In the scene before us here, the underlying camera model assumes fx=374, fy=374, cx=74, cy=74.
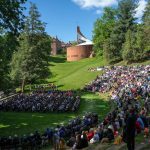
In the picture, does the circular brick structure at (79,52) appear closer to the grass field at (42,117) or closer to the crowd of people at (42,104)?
the grass field at (42,117)

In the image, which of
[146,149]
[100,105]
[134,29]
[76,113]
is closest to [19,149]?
[146,149]

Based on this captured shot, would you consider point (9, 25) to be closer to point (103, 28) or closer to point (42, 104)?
point (42, 104)

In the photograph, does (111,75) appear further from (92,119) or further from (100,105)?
(92,119)

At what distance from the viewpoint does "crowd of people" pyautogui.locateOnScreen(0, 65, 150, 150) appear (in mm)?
17025

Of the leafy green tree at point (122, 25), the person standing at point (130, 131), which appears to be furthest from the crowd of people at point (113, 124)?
the leafy green tree at point (122, 25)

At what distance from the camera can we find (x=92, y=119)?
30.1m

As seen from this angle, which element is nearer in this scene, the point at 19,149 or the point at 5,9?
the point at 19,149

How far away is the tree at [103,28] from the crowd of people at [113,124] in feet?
A: 131

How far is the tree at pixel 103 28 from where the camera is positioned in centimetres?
9806

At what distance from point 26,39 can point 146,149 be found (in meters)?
47.6

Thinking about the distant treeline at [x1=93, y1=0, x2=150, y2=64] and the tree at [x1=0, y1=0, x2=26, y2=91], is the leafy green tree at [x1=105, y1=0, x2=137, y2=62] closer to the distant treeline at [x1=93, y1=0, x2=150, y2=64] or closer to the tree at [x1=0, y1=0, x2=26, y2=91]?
the distant treeline at [x1=93, y1=0, x2=150, y2=64]

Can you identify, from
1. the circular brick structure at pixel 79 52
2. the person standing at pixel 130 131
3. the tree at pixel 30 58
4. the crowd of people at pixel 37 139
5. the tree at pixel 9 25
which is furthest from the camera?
the circular brick structure at pixel 79 52

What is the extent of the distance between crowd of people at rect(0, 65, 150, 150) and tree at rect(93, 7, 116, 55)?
40.0 meters

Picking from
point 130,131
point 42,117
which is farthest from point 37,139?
point 42,117
